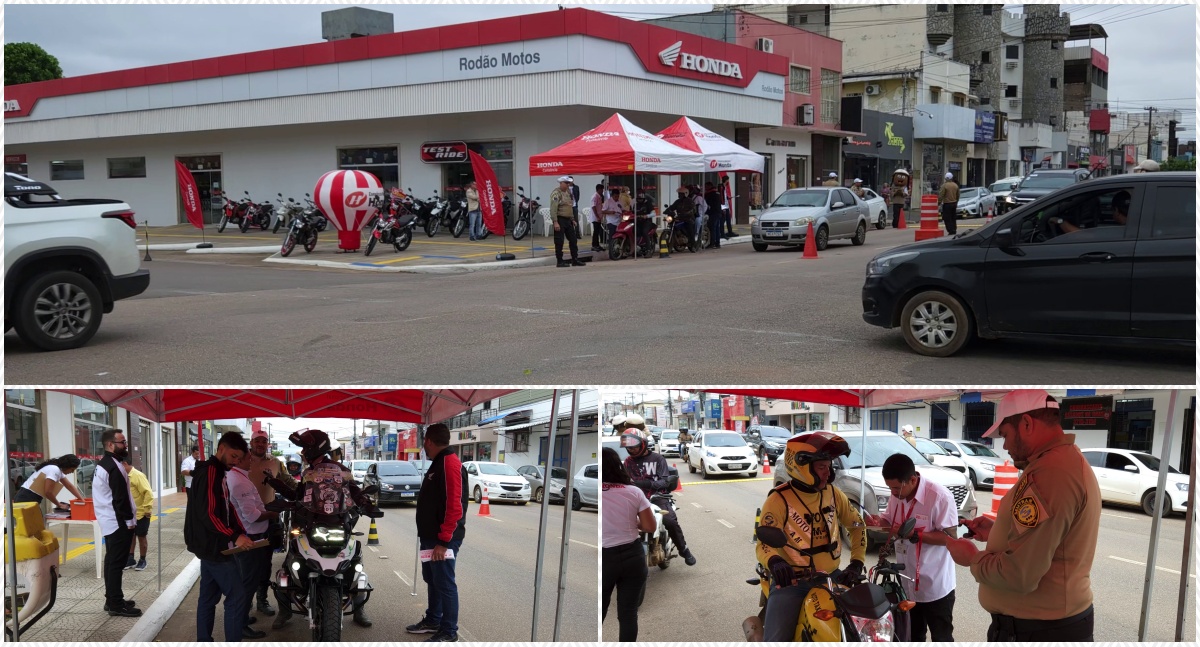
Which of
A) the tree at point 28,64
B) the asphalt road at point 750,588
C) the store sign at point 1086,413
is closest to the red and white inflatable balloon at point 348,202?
the asphalt road at point 750,588

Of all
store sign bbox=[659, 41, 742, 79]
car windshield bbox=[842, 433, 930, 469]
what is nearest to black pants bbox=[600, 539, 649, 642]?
car windshield bbox=[842, 433, 930, 469]

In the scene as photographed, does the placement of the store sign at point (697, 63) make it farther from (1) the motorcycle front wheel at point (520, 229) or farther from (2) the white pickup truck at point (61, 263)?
(2) the white pickup truck at point (61, 263)

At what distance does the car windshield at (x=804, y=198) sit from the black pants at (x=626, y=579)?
61.7ft

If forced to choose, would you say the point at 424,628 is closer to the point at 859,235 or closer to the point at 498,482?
the point at 498,482

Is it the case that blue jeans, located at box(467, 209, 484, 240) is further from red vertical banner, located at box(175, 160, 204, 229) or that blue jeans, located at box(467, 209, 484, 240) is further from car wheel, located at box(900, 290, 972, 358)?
car wheel, located at box(900, 290, 972, 358)

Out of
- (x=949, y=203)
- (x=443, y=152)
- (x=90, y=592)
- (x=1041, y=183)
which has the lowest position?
(x=90, y=592)

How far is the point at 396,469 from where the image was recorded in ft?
35.6

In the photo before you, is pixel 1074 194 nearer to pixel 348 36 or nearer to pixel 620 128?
pixel 620 128

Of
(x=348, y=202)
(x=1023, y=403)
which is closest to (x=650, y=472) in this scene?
(x=1023, y=403)

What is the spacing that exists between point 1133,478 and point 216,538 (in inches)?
282

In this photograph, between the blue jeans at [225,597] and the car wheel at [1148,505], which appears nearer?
the blue jeans at [225,597]

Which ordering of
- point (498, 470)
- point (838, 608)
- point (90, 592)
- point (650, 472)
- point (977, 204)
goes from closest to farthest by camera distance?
point (838, 608) → point (90, 592) → point (650, 472) → point (498, 470) → point (977, 204)

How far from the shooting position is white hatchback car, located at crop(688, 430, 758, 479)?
40.6ft

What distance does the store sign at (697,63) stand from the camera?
3008cm
